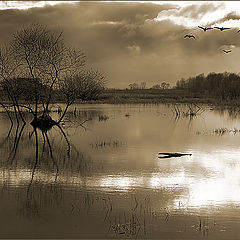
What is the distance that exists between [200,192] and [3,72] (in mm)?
26147

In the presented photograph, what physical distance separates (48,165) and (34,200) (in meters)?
5.15

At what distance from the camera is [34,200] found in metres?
10.0

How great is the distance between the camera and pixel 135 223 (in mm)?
8227

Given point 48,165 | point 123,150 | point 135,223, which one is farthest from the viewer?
point 123,150

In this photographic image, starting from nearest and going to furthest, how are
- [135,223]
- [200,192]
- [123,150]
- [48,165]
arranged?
[135,223] → [200,192] → [48,165] → [123,150]

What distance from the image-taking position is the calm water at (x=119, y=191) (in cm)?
805

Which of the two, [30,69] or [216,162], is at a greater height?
[30,69]

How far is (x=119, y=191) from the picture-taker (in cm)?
1074

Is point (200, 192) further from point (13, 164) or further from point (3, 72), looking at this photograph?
point (3, 72)

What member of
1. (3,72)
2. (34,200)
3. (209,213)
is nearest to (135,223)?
(209,213)

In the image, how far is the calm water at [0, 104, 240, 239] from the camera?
805 cm

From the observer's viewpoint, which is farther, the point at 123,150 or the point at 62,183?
the point at 123,150

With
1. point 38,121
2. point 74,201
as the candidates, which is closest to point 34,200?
point 74,201

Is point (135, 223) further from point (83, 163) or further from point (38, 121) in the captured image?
point (38, 121)
